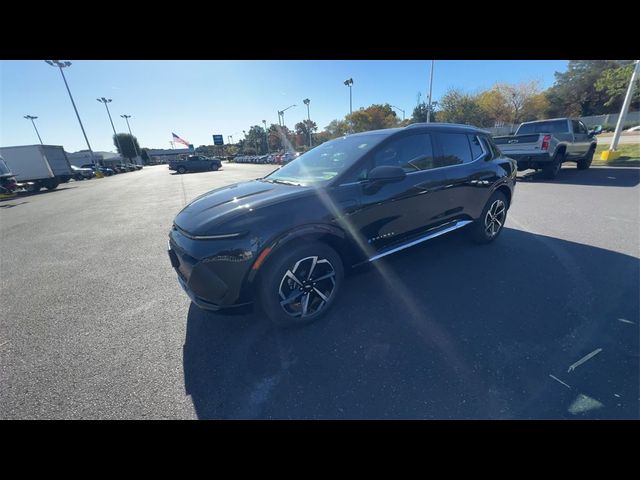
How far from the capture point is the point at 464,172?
3521mm

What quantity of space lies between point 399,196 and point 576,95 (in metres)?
69.8

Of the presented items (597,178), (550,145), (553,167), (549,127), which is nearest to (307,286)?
(550,145)

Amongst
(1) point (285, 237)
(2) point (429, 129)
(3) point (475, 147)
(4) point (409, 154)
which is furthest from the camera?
(3) point (475, 147)

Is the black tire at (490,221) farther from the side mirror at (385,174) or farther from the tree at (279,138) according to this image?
the tree at (279,138)

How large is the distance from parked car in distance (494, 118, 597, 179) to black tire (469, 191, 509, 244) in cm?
638

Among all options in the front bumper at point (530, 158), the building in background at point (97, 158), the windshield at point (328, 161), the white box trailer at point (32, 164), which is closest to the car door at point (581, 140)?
the front bumper at point (530, 158)

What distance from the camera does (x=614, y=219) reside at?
501cm

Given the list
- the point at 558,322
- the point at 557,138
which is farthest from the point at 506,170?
the point at 557,138

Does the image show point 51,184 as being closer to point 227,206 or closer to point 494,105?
point 227,206

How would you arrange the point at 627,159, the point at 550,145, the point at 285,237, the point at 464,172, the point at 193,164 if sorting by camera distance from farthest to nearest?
the point at 193,164 → the point at 627,159 → the point at 550,145 → the point at 464,172 → the point at 285,237

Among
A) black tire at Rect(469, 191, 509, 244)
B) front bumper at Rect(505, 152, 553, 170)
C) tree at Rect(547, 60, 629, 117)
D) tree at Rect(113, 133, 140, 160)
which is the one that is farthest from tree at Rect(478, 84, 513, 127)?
tree at Rect(113, 133, 140, 160)

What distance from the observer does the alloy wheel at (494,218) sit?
404 centimetres
